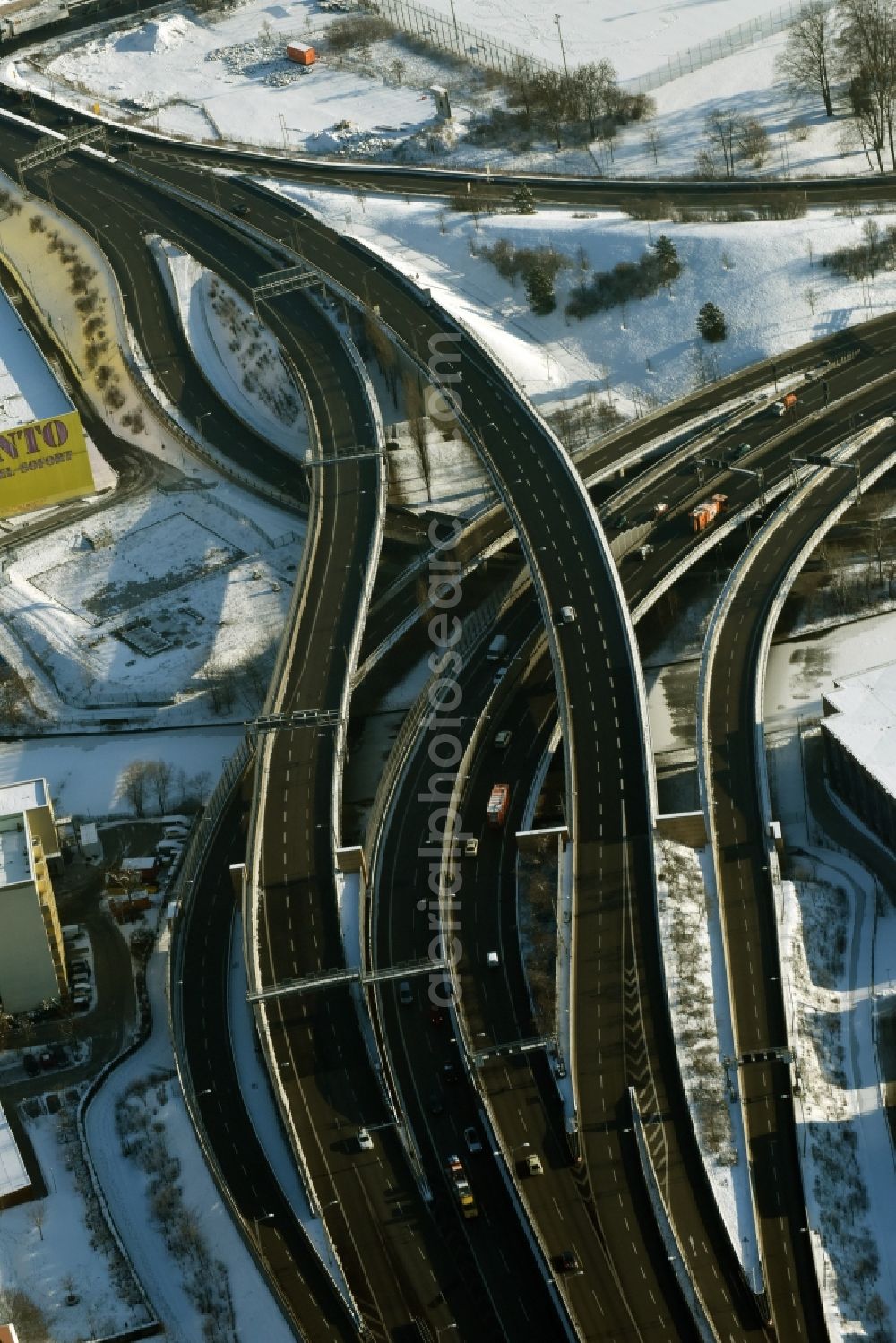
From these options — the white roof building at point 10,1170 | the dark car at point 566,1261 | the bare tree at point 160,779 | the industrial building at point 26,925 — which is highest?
the bare tree at point 160,779

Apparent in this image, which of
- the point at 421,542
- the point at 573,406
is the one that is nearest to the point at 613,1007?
the point at 421,542

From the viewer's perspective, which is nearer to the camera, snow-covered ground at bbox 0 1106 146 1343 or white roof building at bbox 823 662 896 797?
snow-covered ground at bbox 0 1106 146 1343

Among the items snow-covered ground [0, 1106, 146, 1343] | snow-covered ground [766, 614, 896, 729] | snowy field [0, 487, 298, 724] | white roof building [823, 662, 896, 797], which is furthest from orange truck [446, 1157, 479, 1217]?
snowy field [0, 487, 298, 724]

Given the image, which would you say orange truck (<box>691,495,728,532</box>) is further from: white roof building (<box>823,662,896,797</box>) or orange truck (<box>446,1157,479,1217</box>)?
orange truck (<box>446,1157,479,1217</box>)

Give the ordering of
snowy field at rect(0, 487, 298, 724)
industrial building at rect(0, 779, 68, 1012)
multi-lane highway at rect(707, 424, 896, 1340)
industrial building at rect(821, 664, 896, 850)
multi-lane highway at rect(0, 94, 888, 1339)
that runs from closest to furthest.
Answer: multi-lane highway at rect(0, 94, 888, 1339) → multi-lane highway at rect(707, 424, 896, 1340) → industrial building at rect(0, 779, 68, 1012) → industrial building at rect(821, 664, 896, 850) → snowy field at rect(0, 487, 298, 724)

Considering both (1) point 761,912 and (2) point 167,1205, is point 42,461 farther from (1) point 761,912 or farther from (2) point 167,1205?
(2) point 167,1205

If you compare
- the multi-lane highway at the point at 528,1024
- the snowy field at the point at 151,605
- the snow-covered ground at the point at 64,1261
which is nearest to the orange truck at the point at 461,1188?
the multi-lane highway at the point at 528,1024

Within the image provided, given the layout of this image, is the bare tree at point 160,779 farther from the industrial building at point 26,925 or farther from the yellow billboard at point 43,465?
the yellow billboard at point 43,465
